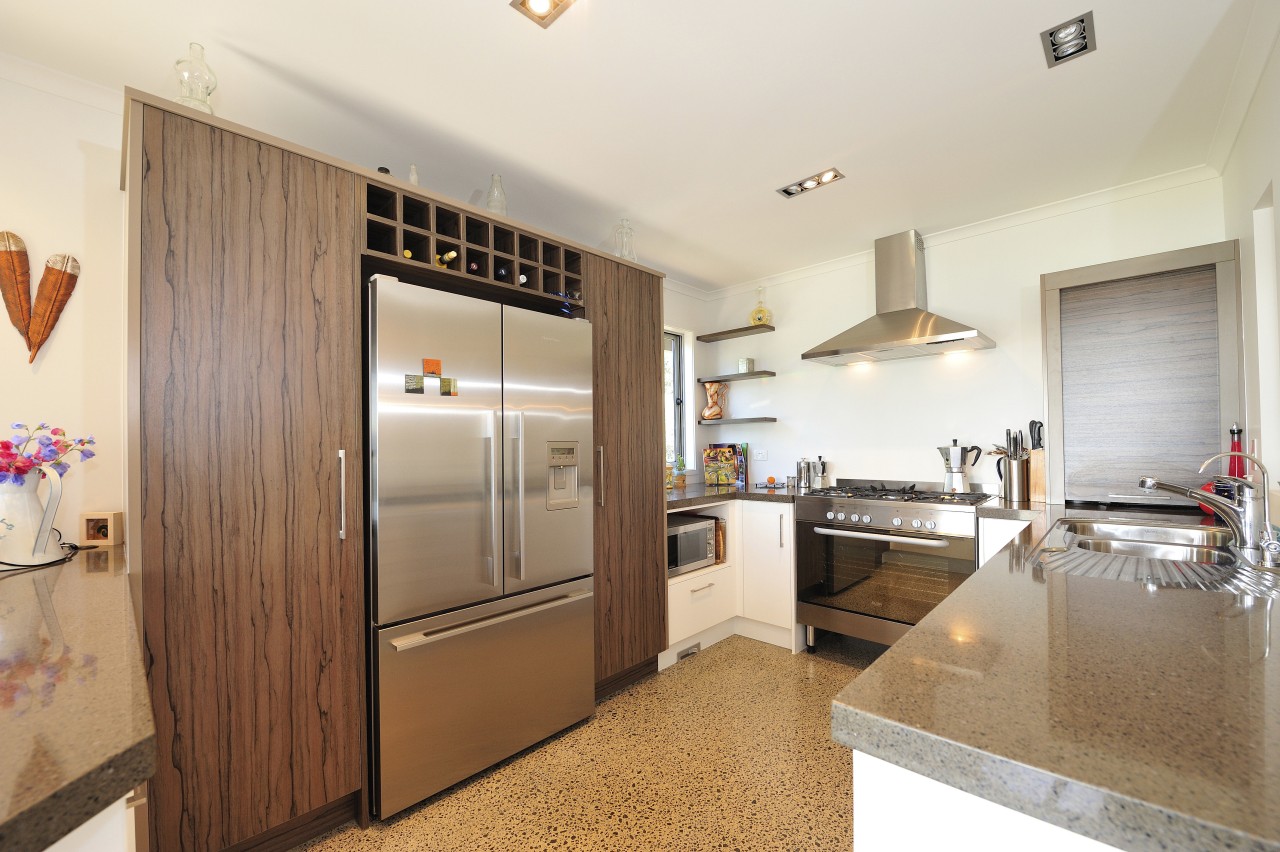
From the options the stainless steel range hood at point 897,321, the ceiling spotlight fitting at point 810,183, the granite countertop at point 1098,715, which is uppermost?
the ceiling spotlight fitting at point 810,183

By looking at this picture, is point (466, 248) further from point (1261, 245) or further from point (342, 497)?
point (1261, 245)

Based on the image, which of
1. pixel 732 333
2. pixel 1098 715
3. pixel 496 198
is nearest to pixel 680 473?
pixel 732 333

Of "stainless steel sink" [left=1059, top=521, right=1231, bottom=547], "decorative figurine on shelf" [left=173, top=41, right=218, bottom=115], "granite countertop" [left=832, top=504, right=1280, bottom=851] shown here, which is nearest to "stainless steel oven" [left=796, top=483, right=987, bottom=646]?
"stainless steel sink" [left=1059, top=521, right=1231, bottom=547]

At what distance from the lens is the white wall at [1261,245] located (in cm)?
173

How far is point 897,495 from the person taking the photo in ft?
10.1

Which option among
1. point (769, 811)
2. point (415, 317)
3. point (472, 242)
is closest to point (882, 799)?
point (769, 811)

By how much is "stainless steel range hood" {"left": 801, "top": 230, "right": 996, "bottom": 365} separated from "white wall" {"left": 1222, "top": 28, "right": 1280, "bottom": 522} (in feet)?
3.21

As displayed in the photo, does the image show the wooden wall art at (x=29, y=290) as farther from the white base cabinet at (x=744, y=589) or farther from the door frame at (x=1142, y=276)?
the door frame at (x=1142, y=276)

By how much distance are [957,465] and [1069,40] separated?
2.04m

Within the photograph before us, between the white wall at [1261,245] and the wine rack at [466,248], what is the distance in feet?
8.03

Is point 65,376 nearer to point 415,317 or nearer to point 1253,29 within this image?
point 415,317

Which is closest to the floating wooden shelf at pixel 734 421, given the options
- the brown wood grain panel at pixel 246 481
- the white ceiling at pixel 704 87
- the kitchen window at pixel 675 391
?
the kitchen window at pixel 675 391

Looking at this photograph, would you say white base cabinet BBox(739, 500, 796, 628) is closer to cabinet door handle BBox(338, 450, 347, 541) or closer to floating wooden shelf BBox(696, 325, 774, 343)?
floating wooden shelf BBox(696, 325, 774, 343)

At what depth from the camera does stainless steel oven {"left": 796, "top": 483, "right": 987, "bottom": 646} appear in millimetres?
2705
